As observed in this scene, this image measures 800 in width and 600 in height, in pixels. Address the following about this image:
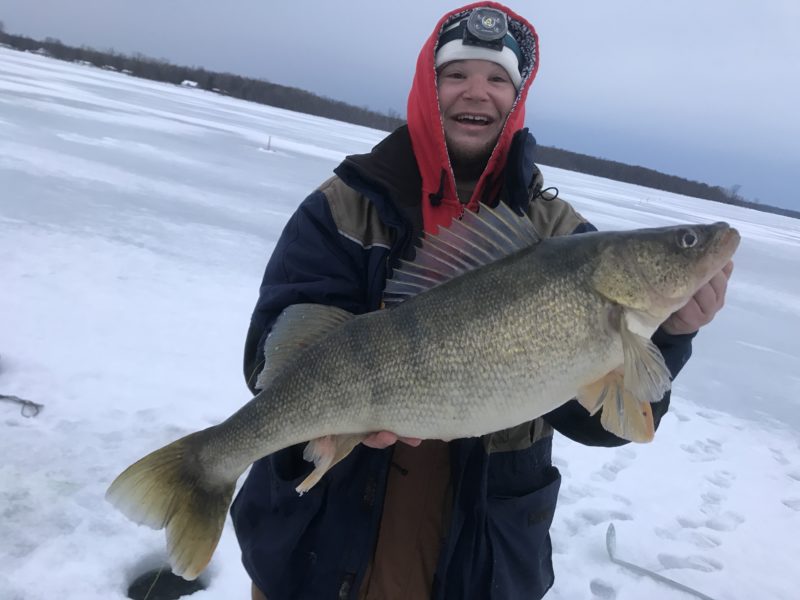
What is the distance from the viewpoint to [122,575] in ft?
8.36

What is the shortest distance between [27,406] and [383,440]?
8.58 feet

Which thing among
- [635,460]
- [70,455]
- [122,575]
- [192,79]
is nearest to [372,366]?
[122,575]

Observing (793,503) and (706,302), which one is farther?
(793,503)

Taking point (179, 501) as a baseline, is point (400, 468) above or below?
above

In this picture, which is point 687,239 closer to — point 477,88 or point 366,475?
point 477,88

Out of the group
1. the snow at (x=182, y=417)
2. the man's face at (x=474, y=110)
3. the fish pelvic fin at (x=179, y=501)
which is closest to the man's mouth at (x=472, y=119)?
the man's face at (x=474, y=110)

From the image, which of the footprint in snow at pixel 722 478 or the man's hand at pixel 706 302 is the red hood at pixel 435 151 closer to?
the man's hand at pixel 706 302

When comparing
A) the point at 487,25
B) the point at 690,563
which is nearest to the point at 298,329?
the point at 487,25

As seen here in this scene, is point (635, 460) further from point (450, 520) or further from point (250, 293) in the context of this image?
point (250, 293)

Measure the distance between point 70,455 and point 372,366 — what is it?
2220mm

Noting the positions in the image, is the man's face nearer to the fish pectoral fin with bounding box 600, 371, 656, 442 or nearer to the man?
the man

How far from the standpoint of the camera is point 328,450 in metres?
1.75

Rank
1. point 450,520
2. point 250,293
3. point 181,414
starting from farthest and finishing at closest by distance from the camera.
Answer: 1. point 250,293
2. point 181,414
3. point 450,520

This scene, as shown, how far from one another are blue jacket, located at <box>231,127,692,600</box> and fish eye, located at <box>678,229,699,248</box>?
0.32 meters
